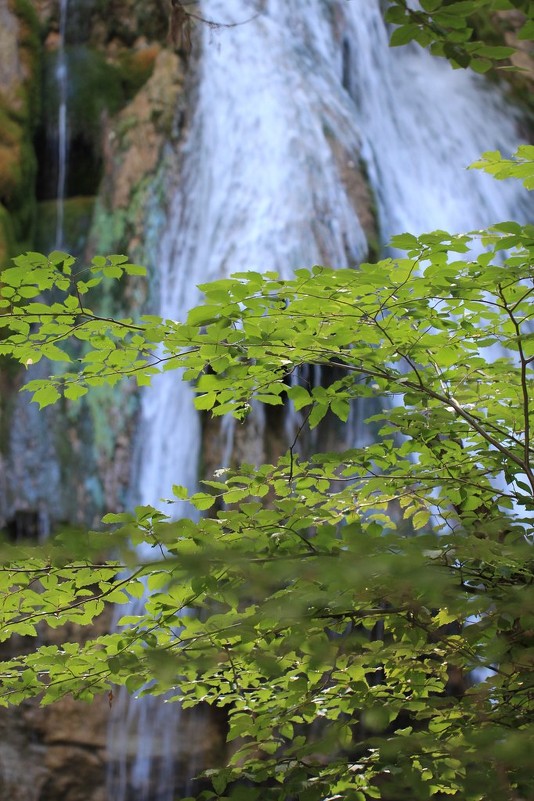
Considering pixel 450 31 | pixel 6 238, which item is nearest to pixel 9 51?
pixel 6 238

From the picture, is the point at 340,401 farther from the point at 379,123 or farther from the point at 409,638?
the point at 379,123

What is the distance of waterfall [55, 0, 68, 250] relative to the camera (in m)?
8.95

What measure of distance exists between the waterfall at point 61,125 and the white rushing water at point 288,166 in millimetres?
1331

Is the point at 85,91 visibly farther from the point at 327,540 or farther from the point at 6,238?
the point at 327,540

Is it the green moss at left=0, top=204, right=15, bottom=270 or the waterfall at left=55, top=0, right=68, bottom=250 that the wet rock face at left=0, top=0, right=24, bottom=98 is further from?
the green moss at left=0, top=204, right=15, bottom=270

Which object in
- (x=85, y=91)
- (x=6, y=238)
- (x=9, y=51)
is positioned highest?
(x=9, y=51)

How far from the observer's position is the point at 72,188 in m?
9.29

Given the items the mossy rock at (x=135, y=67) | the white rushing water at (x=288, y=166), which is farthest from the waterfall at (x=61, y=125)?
the white rushing water at (x=288, y=166)

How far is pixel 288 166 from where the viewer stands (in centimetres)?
856

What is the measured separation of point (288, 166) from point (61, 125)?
301cm

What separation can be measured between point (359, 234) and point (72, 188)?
3.52m

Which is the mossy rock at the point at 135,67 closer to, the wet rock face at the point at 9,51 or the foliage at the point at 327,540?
the wet rock face at the point at 9,51

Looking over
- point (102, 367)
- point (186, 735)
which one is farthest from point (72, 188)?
point (102, 367)

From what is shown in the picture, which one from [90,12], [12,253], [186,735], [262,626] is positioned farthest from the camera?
[90,12]
